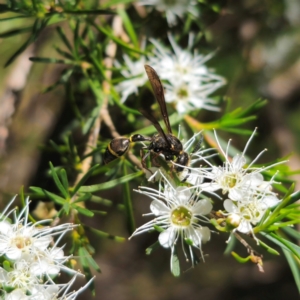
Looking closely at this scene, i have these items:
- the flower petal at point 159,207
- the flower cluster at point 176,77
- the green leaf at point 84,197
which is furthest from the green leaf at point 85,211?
the flower cluster at point 176,77

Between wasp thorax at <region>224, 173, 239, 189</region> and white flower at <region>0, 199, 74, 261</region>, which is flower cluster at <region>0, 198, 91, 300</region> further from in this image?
wasp thorax at <region>224, 173, 239, 189</region>

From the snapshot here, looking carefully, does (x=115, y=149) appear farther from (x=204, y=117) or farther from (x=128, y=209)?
(x=204, y=117)

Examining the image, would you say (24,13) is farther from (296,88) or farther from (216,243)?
(216,243)

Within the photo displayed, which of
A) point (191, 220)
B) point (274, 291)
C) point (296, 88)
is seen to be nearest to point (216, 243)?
point (274, 291)

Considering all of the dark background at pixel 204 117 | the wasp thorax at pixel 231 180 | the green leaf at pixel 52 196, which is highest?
the green leaf at pixel 52 196

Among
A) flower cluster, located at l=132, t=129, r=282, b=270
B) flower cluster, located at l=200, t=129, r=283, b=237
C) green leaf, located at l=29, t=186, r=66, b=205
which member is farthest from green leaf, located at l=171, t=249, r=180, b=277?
green leaf, located at l=29, t=186, r=66, b=205

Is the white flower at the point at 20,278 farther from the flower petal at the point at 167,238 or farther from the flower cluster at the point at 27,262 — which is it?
the flower petal at the point at 167,238
